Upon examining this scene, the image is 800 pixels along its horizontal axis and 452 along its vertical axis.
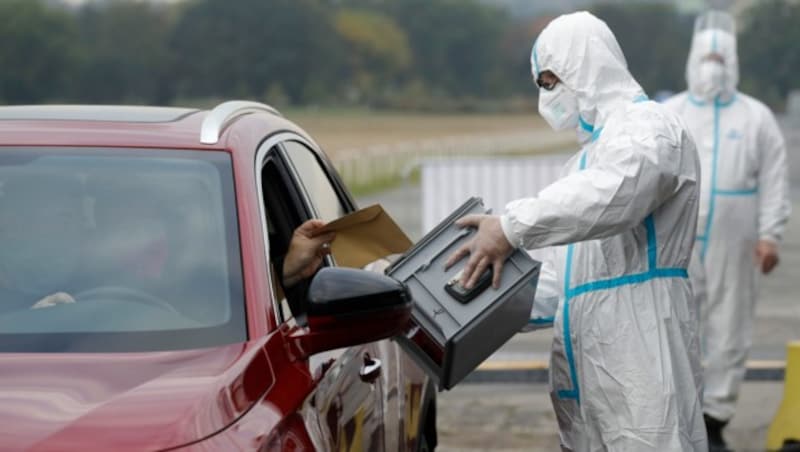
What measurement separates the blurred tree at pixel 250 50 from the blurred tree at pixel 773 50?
80087 mm

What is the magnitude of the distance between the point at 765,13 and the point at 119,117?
2566 centimetres

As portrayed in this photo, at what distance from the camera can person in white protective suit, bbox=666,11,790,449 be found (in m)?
8.25

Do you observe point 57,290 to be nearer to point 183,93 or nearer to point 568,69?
point 568,69

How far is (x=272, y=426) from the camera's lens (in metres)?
3.47

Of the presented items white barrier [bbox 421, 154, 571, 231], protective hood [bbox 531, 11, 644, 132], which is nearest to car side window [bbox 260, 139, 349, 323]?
protective hood [bbox 531, 11, 644, 132]

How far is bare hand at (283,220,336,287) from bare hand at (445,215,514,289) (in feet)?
1.34

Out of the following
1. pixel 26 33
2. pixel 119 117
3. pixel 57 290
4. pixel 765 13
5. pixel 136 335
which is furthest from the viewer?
pixel 26 33

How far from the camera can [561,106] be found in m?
5.01

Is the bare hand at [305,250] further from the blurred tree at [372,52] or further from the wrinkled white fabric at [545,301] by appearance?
the blurred tree at [372,52]

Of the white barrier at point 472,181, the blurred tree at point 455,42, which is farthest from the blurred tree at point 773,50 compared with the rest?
the blurred tree at point 455,42

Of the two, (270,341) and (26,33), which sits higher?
(270,341)

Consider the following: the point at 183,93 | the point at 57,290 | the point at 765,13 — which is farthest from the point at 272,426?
the point at 183,93

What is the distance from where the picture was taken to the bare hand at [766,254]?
8242 mm

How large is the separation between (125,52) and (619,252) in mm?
110790
